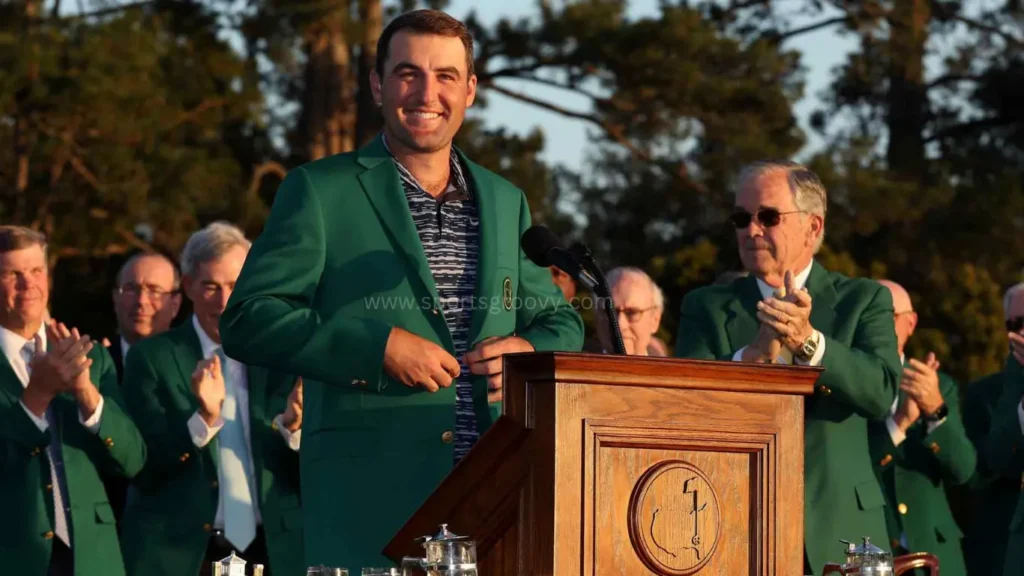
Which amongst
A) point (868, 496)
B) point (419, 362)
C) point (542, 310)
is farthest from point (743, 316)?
point (419, 362)

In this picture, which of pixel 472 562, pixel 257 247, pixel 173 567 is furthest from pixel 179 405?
pixel 472 562

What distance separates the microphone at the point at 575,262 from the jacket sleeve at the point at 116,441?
350 centimetres

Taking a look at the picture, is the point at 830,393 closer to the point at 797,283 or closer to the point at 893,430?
the point at 797,283

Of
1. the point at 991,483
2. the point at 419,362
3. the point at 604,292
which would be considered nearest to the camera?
the point at 604,292

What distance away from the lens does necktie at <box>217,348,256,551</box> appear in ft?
25.1

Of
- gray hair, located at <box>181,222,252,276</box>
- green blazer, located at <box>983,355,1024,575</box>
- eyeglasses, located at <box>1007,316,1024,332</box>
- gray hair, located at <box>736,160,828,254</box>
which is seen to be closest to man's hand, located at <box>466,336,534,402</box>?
gray hair, located at <box>736,160,828,254</box>

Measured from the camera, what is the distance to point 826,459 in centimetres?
616

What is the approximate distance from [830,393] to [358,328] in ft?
6.26

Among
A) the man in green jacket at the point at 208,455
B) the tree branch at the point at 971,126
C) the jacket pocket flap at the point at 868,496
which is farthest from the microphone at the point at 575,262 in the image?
the tree branch at the point at 971,126

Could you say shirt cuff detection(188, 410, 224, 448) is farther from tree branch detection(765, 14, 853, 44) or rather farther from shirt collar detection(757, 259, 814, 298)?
tree branch detection(765, 14, 853, 44)

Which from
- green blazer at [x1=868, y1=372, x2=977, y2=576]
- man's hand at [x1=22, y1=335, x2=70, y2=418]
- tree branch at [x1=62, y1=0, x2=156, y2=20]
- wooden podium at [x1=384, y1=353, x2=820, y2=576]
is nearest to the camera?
wooden podium at [x1=384, y1=353, x2=820, y2=576]

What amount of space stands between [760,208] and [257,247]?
6.81ft

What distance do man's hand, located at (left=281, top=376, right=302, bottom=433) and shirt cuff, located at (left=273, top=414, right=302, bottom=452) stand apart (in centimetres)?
1

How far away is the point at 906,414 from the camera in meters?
8.91
